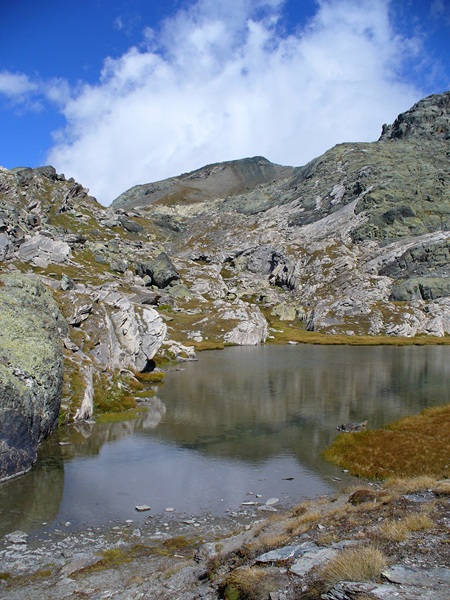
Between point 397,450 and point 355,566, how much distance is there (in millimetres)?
27755

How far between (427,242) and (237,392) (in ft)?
503

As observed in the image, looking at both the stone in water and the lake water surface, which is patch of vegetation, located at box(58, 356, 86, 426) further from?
the stone in water

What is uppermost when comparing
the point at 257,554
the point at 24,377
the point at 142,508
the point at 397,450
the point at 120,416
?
the point at 24,377

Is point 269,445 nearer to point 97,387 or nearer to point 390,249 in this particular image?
point 97,387

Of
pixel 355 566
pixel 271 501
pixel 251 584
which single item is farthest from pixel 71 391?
pixel 355 566

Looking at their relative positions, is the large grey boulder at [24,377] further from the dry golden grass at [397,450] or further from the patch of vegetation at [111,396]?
the dry golden grass at [397,450]

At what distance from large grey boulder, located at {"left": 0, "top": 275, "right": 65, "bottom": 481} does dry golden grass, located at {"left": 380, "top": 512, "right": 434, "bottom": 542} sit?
25477 mm

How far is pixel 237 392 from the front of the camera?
66000 millimetres

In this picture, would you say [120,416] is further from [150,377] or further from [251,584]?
[251,584]

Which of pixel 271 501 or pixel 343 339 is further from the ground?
pixel 343 339

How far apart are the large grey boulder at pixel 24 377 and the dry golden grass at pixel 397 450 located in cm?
2377

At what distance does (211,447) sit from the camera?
4116 centimetres

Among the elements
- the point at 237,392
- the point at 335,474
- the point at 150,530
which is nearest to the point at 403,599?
the point at 150,530

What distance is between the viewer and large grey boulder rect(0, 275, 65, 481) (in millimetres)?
32594
